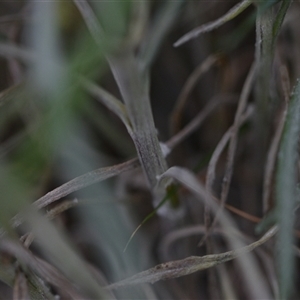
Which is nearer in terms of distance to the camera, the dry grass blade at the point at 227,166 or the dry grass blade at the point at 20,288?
the dry grass blade at the point at 20,288

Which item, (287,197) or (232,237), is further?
(232,237)

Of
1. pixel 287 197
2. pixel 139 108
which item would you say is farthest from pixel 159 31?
pixel 287 197

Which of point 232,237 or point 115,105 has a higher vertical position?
point 115,105

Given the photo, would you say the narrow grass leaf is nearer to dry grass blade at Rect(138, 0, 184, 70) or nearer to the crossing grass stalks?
the crossing grass stalks

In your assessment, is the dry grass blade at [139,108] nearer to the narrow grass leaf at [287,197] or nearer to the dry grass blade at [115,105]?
the dry grass blade at [115,105]

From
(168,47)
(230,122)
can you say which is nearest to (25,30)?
(168,47)

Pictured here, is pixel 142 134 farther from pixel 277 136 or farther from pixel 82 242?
pixel 82 242

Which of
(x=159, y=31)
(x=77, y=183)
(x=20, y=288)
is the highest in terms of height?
(x=159, y=31)

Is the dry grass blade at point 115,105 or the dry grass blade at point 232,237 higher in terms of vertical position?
the dry grass blade at point 115,105

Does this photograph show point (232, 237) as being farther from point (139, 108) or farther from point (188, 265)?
point (139, 108)

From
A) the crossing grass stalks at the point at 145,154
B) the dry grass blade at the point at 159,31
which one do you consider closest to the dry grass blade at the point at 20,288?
the crossing grass stalks at the point at 145,154

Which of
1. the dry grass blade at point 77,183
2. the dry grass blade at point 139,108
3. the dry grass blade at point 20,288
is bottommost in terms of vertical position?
the dry grass blade at point 20,288

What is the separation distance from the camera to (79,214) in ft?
2.41

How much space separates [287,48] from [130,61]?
0.44 m
